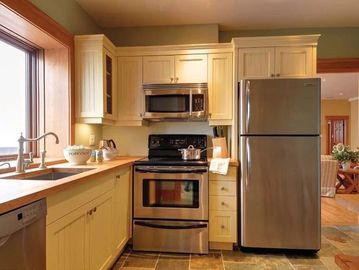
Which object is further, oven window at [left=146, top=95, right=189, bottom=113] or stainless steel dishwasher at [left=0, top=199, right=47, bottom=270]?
oven window at [left=146, top=95, right=189, bottom=113]

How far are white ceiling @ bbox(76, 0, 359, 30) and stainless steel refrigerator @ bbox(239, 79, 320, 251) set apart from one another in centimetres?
86

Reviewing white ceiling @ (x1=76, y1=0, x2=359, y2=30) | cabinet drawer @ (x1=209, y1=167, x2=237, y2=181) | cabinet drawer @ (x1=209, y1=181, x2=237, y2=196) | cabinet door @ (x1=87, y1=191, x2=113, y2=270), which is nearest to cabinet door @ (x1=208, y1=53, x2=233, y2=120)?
white ceiling @ (x1=76, y1=0, x2=359, y2=30)

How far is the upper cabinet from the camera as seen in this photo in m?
2.84

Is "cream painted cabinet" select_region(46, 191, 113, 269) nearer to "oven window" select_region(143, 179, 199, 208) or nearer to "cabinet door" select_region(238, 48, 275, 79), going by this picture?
"oven window" select_region(143, 179, 199, 208)

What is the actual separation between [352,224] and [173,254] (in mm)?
2442

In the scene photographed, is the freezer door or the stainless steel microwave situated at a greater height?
the stainless steel microwave

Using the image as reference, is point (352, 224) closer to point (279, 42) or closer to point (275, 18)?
point (279, 42)

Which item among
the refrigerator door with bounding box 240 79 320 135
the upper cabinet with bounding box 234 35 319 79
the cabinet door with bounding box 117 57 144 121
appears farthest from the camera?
the cabinet door with bounding box 117 57 144 121

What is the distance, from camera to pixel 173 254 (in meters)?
2.66

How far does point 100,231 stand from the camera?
1.97 metres

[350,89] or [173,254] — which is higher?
[350,89]

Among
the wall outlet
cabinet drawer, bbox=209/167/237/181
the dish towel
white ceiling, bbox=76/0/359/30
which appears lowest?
cabinet drawer, bbox=209/167/237/181

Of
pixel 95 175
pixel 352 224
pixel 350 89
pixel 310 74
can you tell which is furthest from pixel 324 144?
pixel 95 175

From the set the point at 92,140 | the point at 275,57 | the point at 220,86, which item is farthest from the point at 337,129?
the point at 92,140
